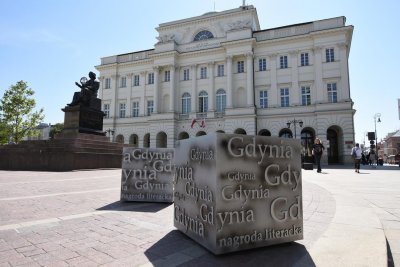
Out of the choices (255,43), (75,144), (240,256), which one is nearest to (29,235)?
(240,256)

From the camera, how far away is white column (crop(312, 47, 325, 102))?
31.4 meters

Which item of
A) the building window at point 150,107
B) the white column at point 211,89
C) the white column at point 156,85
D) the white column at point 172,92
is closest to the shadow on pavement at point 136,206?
the white column at point 211,89

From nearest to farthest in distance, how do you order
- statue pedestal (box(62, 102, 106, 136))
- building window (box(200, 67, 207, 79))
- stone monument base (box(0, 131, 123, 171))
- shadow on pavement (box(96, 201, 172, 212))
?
shadow on pavement (box(96, 201, 172, 212))
stone monument base (box(0, 131, 123, 171))
statue pedestal (box(62, 102, 106, 136))
building window (box(200, 67, 207, 79))

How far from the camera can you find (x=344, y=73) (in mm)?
30516

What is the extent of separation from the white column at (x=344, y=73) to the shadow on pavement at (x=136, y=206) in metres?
31.5

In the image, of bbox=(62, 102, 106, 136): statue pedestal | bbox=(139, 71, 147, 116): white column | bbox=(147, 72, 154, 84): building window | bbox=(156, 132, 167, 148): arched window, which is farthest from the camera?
bbox=(147, 72, 154, 84): building window

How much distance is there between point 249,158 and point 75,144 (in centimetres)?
1395

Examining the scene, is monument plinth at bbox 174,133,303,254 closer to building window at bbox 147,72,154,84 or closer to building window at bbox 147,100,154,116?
building window at bbox 147,100,154,116

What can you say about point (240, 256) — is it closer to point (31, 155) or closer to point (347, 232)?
point (347, 232)

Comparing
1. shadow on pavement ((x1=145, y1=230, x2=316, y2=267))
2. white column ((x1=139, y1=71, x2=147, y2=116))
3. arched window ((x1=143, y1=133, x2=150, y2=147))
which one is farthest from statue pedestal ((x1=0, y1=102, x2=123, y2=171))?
white column ((x1=139, y1=71, x2=147, y2=116))

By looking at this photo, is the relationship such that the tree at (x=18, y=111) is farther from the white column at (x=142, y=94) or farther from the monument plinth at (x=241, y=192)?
the monument plinth at (x=241, y=192)

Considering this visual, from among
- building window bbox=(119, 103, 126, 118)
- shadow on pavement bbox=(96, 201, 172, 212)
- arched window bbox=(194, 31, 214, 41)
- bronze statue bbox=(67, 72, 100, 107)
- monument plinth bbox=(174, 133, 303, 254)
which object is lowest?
shadow on pavement bbox=(96, 201, 172, 212)

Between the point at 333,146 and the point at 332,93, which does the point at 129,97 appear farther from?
the point at 333,146

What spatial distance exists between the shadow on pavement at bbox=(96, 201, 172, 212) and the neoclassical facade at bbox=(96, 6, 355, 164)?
2534 cm
